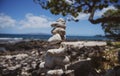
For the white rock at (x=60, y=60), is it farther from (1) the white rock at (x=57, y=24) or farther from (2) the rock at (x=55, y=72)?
(1) the white rock at (x=57, y=24)

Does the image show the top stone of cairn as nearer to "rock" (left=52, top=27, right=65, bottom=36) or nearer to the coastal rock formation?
the coastal rock formation

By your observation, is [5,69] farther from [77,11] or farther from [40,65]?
[77,11]

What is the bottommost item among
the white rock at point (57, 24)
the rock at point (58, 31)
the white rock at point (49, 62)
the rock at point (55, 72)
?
the rock at point (55, 72)

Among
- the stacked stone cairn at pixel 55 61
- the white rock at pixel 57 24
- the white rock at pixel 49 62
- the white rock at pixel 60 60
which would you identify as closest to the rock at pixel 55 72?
the stacked stone cairn at pixel 55 61

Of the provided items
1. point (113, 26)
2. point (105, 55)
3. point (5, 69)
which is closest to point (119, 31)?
point (113, 26)

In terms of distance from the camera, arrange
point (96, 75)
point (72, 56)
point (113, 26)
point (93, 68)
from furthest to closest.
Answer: point (72, 56), point (113, 26), point (93, 68), point (96, 75)

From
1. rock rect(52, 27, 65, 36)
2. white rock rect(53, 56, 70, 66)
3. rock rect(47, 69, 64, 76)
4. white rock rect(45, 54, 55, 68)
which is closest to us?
rock rect(47, 69, 64, 76)

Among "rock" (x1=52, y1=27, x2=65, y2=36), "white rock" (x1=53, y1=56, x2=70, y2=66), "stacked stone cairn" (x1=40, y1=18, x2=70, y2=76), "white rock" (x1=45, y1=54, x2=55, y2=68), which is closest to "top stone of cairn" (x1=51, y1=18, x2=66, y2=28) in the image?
"rock" (x1=52, y1=27, x2=65, y2=36)

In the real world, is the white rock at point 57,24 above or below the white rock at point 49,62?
above

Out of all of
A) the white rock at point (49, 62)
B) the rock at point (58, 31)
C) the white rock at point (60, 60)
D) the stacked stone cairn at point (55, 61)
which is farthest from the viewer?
the rock at point (58, 31)

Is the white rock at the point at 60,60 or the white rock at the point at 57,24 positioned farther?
the white rock at the point at 57,24

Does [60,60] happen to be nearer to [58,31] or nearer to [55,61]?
[55,61]

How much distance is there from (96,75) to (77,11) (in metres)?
3.17

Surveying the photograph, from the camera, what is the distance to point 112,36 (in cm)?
1398
